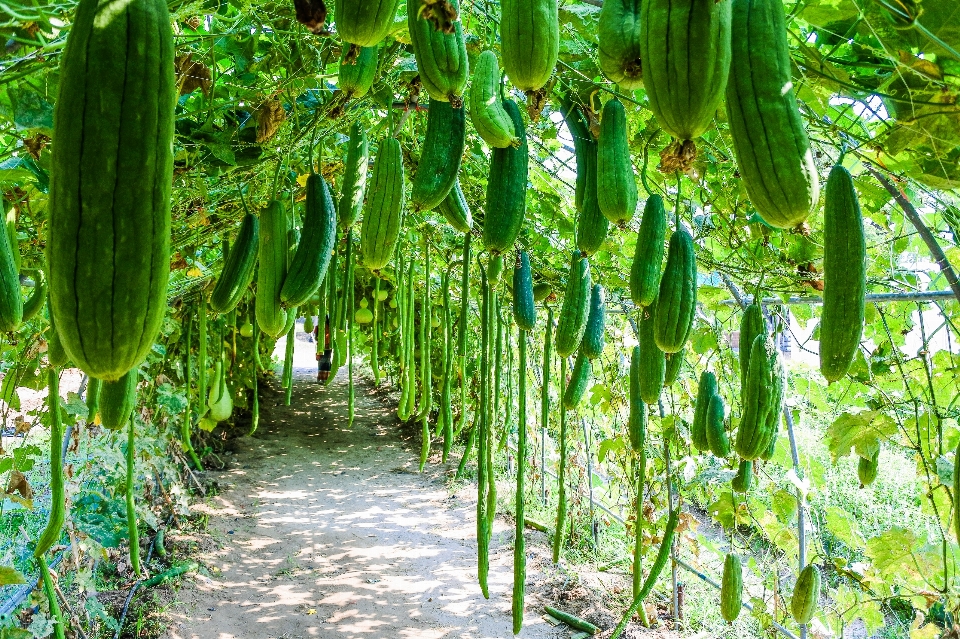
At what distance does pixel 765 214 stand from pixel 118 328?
0.98 m

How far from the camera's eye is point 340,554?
6.44 metres

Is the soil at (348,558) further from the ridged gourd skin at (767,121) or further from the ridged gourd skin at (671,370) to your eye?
the ridged gourd skin at (767,121)

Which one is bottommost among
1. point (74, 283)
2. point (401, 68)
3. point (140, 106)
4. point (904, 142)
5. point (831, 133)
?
point (74, 283)

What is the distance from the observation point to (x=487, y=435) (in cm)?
233

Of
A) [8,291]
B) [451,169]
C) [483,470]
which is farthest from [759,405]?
A: [8,291]

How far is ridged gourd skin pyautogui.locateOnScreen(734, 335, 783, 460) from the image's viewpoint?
209cm

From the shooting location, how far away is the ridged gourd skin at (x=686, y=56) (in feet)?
2.56

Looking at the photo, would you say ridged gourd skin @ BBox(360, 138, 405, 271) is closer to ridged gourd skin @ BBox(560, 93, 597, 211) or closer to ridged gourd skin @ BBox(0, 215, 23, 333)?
ridged gourd skin @ BBox(560, 93, 597, 211)

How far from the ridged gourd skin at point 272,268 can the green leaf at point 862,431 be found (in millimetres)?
2844

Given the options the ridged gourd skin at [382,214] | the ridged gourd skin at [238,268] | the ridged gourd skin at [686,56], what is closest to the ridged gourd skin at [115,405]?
the ridged gourd skin at [238,268]

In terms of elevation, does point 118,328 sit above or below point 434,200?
below

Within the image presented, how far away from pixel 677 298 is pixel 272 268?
1.34 m

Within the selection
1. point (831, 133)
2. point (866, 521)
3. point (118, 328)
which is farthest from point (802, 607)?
point (866, 521)

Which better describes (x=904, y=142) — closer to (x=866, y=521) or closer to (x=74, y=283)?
(x=74, y=283)
